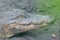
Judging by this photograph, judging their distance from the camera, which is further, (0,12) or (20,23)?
(0,12)

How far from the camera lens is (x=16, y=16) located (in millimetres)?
2764

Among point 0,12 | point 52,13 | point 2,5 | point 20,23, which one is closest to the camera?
point 20,23

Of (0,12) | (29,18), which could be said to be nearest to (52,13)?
(29,18)

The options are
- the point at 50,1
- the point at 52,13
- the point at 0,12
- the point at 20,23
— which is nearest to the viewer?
the point at 20,23

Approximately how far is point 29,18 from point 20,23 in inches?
7.5

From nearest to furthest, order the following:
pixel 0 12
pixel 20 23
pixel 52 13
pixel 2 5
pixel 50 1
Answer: pixel 20 23
pixel 0 12
pixel 2 5
pixel 52 13
pixel 50 1

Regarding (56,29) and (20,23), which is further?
(56,29)

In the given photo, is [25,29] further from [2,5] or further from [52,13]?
[52,13]

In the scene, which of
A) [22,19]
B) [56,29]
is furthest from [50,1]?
[22,19]

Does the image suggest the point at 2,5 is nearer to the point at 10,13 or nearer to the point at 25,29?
the point at 10,13

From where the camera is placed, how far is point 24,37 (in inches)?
108

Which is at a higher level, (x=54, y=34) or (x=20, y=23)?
(x=20, y=23)

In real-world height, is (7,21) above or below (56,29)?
above

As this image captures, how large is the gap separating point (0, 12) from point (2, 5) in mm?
236
